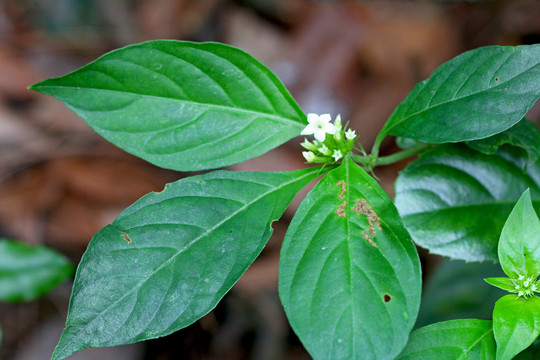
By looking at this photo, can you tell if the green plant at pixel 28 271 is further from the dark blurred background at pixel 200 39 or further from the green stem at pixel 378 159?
the green stem at pixel 378 159

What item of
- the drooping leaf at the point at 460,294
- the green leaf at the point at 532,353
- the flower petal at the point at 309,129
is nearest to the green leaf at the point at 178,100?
the flower petal at the point at 309,129

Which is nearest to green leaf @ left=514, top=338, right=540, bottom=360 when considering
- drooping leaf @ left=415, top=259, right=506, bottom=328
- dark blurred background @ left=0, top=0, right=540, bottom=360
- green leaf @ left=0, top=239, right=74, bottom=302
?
drooping leaf @ left=415, top=259, right=506, bottom=328

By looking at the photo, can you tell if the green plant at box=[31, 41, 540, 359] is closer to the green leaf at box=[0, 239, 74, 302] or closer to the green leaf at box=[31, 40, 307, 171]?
the green leaf at box=[31, 40, 307, 171]

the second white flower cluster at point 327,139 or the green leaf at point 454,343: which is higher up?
the second white flower cluster at point 327,139

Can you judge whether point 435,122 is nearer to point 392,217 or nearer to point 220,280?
point 392,217

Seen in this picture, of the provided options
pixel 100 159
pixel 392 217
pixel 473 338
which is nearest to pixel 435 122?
pixel 392 217

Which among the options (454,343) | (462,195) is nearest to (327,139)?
(462,195)
